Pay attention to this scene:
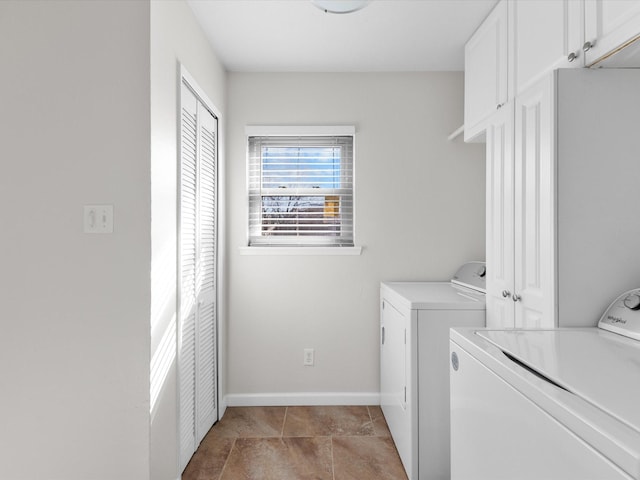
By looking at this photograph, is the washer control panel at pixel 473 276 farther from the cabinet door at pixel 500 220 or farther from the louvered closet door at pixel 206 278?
the louvered closet door at pixel 206 278

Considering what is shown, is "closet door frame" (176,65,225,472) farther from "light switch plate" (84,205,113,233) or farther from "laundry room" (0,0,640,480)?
"light switch plate" (84,205,113,233)

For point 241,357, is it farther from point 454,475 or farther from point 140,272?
point 454,475

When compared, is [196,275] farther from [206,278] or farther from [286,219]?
[286,219]

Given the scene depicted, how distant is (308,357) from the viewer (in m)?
2.86

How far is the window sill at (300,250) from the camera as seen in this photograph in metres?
2.83

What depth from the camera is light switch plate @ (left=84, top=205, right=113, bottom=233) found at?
5.19 feet

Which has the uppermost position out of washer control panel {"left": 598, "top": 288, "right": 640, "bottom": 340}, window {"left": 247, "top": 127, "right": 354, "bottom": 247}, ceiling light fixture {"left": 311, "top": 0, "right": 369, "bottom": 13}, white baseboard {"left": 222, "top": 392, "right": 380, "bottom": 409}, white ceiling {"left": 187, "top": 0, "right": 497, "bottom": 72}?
white ceiling {"left": 187, "top": 0, "right": 497, "bottom": 72}

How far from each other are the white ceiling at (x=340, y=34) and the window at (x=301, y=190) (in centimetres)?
51

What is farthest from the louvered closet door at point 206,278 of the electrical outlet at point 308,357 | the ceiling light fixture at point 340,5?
the ceiling light fixture at point 340,5

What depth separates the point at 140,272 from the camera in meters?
1.57

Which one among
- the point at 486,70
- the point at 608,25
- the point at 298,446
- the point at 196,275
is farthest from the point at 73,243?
the point at 486,70

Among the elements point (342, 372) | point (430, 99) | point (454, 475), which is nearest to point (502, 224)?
point (454, 475)

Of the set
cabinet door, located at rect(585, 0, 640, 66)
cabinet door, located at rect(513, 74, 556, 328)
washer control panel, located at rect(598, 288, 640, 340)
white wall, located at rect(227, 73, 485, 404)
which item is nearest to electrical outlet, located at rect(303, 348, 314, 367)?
white wall, located at rect(227, 73, 485, 404)

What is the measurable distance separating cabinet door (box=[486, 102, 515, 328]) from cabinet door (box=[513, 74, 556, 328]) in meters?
0.05
